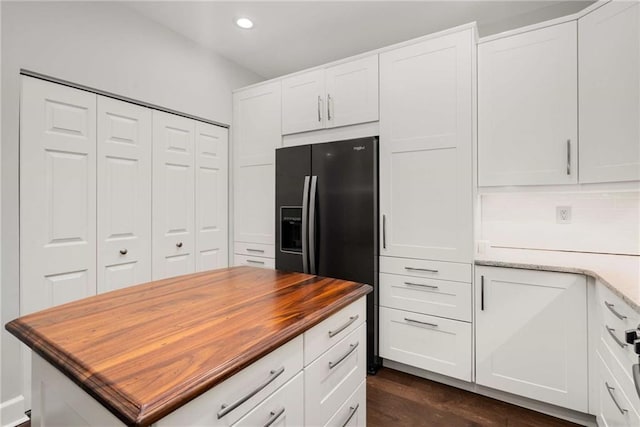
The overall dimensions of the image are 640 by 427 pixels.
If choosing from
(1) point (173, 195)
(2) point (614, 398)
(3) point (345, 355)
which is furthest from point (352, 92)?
(2) point (614, 398)

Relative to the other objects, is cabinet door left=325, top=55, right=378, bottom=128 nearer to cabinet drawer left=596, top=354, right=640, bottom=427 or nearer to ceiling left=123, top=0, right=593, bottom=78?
ceiling left=123, top=0, right=593, bottom=78

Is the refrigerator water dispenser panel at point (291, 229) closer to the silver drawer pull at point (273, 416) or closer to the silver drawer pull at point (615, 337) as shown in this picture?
the silver drawer pull at point (273, 416)

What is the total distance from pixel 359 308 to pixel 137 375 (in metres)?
0.92

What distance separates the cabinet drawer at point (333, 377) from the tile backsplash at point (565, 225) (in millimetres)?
1376

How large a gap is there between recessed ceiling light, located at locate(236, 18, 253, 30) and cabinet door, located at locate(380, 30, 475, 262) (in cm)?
109

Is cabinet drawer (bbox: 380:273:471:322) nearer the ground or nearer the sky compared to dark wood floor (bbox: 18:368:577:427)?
A: nearer the sky

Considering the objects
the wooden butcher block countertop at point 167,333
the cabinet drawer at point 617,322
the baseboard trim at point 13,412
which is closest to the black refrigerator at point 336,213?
the wooden butcher block countertop at point 167,333

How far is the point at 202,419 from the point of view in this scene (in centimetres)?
71

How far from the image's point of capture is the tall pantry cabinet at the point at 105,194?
6.27 feet

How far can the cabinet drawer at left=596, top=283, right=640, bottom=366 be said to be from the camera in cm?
122

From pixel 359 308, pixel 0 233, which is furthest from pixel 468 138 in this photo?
pixel 0 233

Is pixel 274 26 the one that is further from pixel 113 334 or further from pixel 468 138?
pixel 113 334

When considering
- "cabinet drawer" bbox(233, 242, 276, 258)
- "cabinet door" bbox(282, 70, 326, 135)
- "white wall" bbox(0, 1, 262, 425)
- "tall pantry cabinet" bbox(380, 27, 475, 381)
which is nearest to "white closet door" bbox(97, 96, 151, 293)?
"white wall" bbox(0, 1, 262, 425)

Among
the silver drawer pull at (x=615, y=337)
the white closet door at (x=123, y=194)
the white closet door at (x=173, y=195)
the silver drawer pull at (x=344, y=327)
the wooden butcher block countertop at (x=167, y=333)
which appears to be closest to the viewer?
the wooden butcher block countertop at (x=167, y=333)
